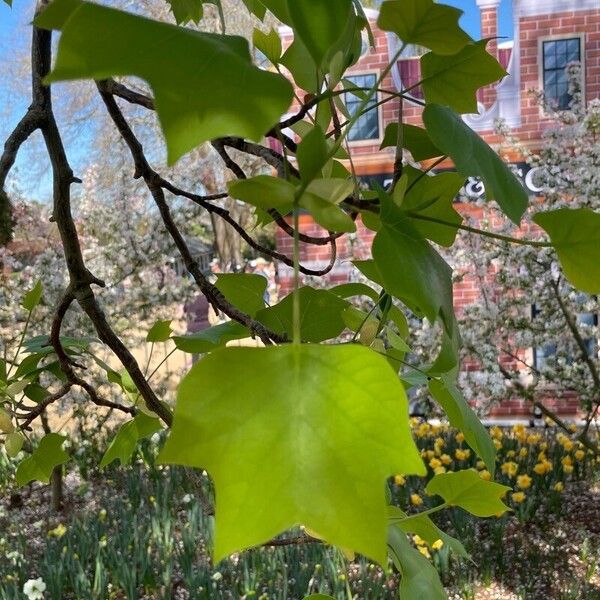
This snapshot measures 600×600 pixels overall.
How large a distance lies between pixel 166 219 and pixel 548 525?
7.87 feet

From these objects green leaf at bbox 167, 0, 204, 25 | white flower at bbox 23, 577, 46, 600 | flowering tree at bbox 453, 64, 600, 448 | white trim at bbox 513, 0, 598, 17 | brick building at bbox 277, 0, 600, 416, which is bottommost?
white flower at bbox 23, 577, 46, 600

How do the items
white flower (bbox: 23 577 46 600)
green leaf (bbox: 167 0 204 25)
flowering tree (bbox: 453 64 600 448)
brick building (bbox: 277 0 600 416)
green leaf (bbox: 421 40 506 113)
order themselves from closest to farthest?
green leaf (bbox: 421 40 506 113) < green leaf (bbox: 167 0 204 25) < white flower (bbox: 23 577 46 600) < flowering tree (bbox: 453 64 600 448) < brick building (bbox: 277 0 600 416)

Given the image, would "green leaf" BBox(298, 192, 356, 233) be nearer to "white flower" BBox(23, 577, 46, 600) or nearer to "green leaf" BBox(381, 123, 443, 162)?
"green leaf" BBox(381, 123, 443, 162)

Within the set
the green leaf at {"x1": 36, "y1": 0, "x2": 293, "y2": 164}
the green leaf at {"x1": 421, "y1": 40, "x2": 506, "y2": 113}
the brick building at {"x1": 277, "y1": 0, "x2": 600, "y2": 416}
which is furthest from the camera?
the brick building at {"x1": 277, "y1": 0, "x2": 600, "y2": 416}

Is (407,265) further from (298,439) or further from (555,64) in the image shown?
(555,64)

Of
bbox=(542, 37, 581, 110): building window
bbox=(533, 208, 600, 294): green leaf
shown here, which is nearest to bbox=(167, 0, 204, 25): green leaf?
bbox=(533, 208, 600, 294): green leaf

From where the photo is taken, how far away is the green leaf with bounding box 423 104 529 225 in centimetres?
24

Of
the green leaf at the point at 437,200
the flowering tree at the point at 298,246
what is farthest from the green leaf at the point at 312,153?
the green leaf at the point at 437,200

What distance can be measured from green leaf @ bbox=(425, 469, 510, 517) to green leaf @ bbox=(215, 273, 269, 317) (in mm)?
150

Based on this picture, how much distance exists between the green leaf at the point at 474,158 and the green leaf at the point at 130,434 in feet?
1.13

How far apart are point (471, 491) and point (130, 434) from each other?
0.27 metres

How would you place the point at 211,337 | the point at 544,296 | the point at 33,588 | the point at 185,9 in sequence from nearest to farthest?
1. the point at 211,337
2. the point at 185,9
3. the point at 33,588
4. the point at 544,296

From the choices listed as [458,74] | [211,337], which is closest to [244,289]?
[211,337]

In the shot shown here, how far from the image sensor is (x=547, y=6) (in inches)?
186
